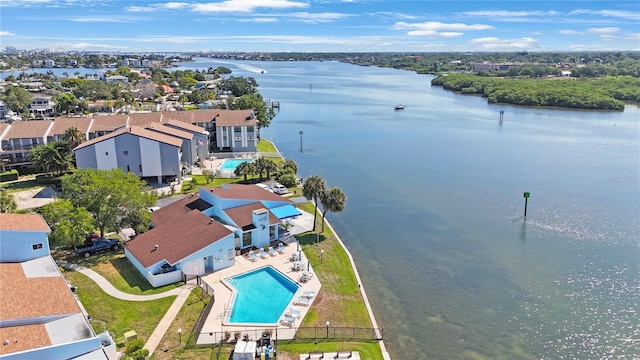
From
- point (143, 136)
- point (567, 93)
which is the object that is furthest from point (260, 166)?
point (567, 93)

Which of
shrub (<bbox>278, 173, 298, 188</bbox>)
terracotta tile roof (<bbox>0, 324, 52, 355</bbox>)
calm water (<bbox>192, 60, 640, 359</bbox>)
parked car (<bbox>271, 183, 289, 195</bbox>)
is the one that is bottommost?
calm water (<bbox>192, 60, 640, 359</bbox>)

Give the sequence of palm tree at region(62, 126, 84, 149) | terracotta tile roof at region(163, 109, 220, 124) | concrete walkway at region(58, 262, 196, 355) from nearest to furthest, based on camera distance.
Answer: concrete walkway at region(58, 262, 196, 355)
palm tree at region(62, 126, 84, 149)
terracotta tile roof at region(163, 109, 220, 124)

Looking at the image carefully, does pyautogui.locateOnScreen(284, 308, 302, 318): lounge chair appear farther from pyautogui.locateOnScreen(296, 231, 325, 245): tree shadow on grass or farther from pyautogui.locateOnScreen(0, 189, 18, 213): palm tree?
pyautogui.locateOnScreen(0, 189, 18, 213): palm tree

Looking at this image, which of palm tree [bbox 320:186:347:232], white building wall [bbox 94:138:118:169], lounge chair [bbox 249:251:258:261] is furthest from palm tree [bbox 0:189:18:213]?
palm tree [bbox 320:186:347:232]

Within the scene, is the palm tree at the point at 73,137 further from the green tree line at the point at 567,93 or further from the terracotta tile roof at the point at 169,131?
the green tree line at the point at 567,93

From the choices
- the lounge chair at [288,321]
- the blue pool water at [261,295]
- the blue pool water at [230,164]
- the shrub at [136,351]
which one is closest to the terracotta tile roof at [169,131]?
the blue pool water at [230,164]

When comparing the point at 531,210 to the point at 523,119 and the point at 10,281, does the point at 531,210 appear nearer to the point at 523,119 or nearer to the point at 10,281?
the point at 10,281
